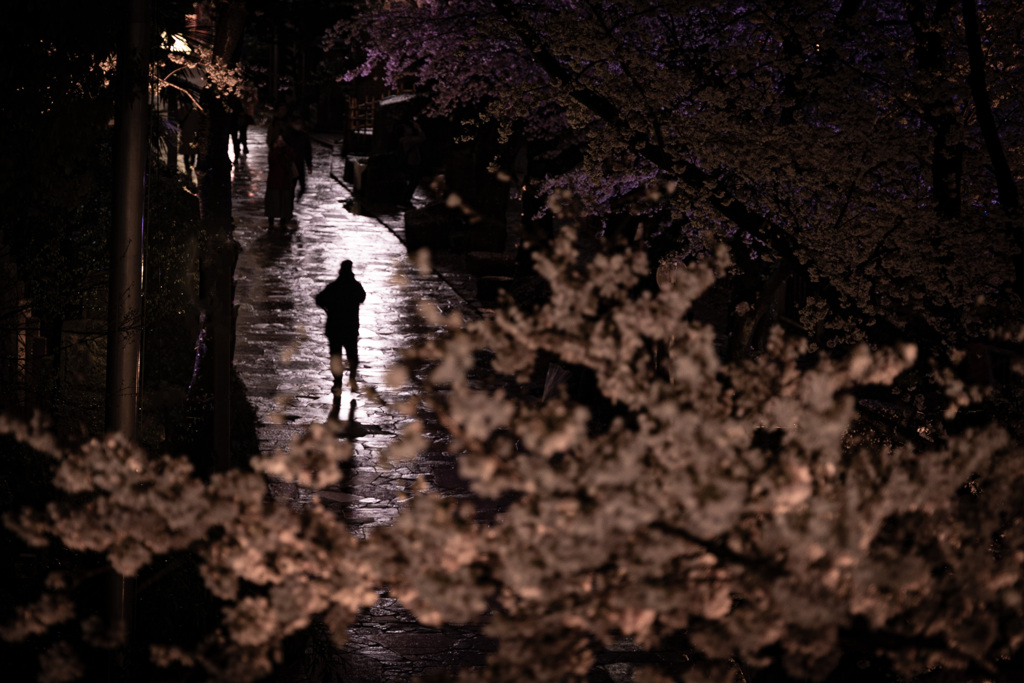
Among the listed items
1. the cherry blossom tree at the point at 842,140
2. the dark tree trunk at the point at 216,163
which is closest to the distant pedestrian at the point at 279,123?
the dark tree trunk at the point at 216,163

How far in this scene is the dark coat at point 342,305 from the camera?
12.9 meters

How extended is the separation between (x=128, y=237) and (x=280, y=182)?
17.4 meters

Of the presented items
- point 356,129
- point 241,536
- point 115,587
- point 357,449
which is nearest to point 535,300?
point 357,449

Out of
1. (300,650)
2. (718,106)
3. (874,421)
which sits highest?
(718,106)

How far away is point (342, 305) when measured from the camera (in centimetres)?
1303

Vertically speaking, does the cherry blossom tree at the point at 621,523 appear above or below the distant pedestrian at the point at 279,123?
below

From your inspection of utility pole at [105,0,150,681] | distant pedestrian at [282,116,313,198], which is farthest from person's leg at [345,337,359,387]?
distant pedestrian at [282,116,313,198]

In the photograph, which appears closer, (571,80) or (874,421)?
(874,421)

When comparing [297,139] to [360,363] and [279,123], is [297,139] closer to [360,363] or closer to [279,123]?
[279,123]

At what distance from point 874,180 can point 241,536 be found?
6450mm

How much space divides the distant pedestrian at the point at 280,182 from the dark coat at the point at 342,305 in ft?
34.5

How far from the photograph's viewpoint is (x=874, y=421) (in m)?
7.00

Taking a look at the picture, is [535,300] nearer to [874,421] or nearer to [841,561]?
[874,421]

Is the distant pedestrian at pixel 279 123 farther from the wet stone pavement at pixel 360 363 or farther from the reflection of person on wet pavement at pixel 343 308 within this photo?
the reflection of person on wet pavement at pixel 343 308
